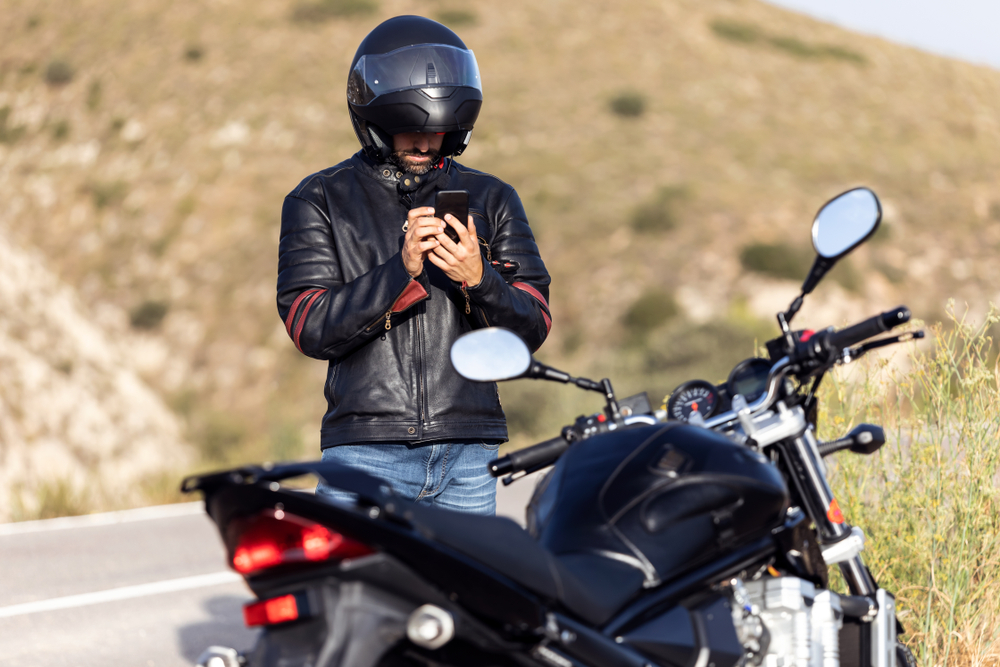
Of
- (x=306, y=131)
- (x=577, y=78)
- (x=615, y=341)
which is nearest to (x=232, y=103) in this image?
(x=306, y=131)

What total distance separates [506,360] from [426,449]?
0.59 m

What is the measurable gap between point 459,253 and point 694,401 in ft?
2.49

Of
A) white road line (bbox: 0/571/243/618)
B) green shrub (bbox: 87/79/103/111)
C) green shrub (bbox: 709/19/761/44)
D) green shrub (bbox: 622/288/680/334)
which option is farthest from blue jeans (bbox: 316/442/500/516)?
green shrub (bbox: 709/19/761/44)

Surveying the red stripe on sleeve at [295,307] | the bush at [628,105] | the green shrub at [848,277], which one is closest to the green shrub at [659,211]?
the green shrub at [848,277]

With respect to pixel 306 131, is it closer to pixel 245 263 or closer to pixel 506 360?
pixel 245 263

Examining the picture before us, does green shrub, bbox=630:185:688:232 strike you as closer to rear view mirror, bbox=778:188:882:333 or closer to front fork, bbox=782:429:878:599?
rear view mirror, bbox=778:188:882:333

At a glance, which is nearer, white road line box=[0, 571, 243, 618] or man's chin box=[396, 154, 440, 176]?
man's chin box=[396, 154, 440, 176]

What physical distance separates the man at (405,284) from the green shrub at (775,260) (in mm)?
25847

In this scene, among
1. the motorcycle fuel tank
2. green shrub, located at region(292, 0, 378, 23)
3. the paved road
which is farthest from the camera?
green shrub, located at region(292, 0, 378, 23)

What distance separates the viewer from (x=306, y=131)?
37562 mm

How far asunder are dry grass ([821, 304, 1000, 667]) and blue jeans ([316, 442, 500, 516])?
6.48ft

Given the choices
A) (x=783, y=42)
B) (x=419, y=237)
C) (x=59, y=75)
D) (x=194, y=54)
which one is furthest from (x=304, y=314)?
(x=783, y=42)

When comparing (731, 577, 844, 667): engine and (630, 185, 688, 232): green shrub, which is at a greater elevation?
(630, 185, 688, 232): green shrub

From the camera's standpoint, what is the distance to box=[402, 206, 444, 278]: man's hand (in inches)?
98.4
